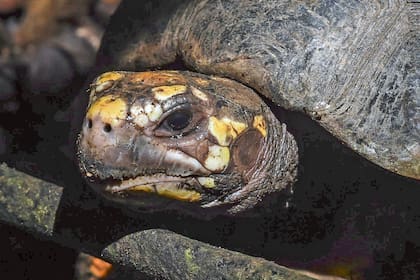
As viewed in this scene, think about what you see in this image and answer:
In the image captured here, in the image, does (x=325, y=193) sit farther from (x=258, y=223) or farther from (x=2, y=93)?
(x=2, y=93)

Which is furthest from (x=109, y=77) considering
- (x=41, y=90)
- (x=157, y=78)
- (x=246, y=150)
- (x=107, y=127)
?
(x=41, y=90)

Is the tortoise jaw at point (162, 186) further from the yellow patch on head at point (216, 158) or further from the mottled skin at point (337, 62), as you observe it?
the mottled skin at point (337, 62)

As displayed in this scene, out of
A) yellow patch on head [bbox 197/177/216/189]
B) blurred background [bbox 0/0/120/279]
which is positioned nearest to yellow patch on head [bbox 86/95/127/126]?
yellow patch on head [bbox 197/177/216/189]

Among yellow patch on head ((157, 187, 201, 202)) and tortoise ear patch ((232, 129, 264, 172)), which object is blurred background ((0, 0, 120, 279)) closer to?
yellow patch on head ((157, 187, 201, 202))

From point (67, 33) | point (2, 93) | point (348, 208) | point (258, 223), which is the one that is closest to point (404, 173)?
point (348, 208)

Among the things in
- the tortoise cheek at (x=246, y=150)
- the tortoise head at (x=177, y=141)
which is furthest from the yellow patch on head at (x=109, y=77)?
the tortoise cheek at (x=246, y=150)

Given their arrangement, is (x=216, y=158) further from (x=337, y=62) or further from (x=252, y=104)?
(x=337, y=62)


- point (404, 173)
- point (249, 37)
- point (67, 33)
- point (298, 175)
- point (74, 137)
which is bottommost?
point (67, 33)
